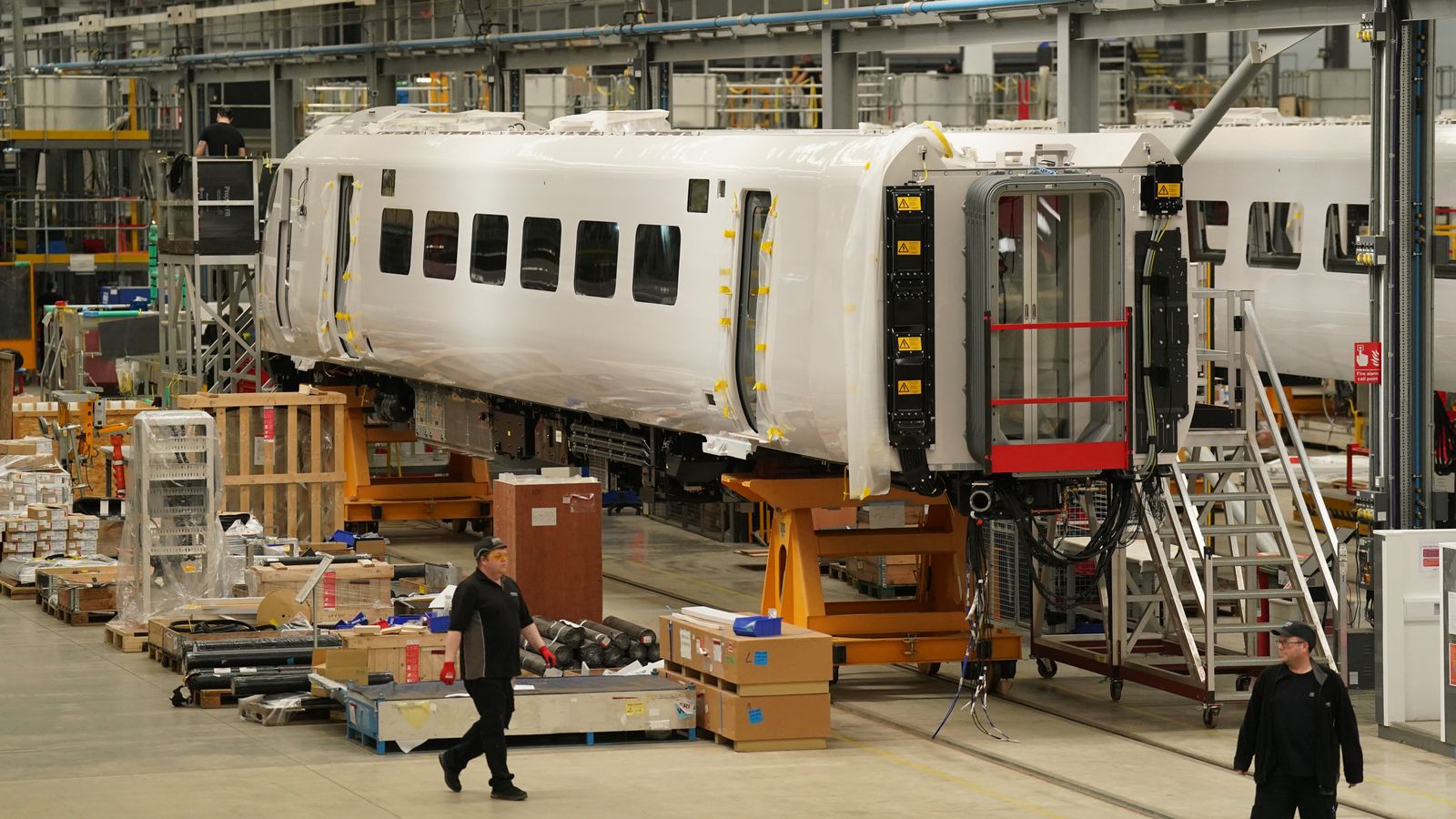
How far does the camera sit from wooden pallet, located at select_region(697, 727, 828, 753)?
12438mm

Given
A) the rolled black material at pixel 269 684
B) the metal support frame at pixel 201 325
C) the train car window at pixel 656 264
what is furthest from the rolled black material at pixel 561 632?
the metal support frame at pixel 201 325

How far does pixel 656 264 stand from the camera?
1562 cm

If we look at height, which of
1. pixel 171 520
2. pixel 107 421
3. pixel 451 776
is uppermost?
pixel 107 421

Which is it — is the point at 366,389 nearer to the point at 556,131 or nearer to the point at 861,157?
the point at 556,131

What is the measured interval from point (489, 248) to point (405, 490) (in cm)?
399

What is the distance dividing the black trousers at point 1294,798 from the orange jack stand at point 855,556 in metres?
4.92

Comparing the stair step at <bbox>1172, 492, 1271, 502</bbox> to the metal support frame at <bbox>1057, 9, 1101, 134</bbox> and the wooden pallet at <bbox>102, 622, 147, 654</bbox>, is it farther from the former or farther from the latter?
the wooden pallet at <bbox>102, 622, 147, 654</bbox>

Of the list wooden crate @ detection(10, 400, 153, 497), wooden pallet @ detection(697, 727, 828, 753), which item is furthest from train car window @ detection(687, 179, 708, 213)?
wooden crate @ detection(10, 400, 153, 497)

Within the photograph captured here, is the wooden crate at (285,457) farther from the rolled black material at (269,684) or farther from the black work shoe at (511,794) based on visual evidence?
the black work shoe at (511,794)

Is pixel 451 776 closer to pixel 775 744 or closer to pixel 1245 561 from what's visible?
pixel 775 744

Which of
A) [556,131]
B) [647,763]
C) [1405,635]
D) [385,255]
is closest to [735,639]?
[647,763]

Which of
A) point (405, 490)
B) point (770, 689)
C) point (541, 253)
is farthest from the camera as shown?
point (405, 490)

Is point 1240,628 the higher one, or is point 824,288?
point 824,288

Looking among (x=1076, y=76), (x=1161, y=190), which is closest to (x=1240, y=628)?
(x=1161, y=190)
